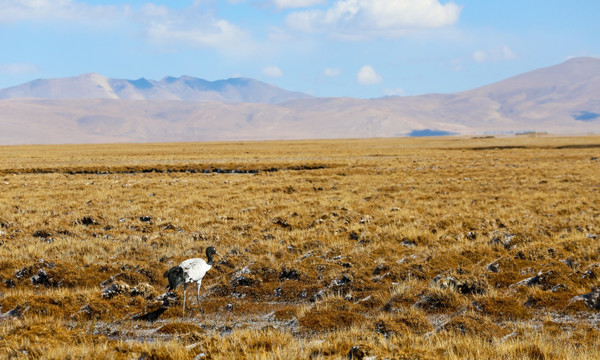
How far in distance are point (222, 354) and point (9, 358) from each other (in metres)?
3.02

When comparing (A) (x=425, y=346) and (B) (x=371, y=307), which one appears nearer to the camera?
(A) (x=425, y=346)

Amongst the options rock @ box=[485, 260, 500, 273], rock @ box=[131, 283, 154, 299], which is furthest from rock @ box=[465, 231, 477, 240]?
rock @ box=[131, 283, 154, 299]

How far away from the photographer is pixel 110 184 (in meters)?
34.9

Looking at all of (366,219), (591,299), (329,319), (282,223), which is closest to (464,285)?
(591,299)

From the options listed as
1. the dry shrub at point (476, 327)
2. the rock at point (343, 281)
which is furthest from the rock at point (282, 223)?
the dry shrub at point (476, 327)

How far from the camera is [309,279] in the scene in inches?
482

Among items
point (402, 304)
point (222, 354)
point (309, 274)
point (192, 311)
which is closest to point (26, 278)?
point (192, 311)

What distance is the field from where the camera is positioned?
25.5 ft

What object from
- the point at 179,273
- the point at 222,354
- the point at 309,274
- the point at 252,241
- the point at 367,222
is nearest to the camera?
the point at 222,354

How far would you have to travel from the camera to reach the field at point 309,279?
25.5 feet

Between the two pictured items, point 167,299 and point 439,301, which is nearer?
point 439,301

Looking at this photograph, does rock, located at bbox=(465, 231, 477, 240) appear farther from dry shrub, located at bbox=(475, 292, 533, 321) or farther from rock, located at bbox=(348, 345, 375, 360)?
rock, located at bbox=(348, 345, 375, 360)

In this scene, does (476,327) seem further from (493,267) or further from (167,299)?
(167,299)

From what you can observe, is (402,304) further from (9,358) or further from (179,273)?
(9,358)
